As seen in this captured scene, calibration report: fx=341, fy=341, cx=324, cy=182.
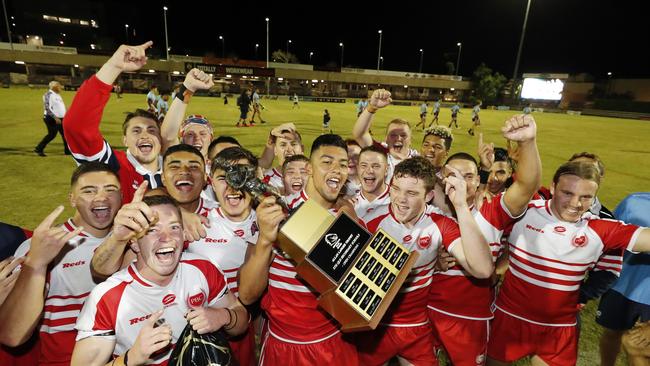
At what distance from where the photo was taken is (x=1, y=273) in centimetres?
205

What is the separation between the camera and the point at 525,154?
2.76 m

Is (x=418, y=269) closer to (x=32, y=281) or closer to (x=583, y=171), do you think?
(x=583, y=171)

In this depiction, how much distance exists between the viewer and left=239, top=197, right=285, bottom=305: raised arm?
2.11 metres

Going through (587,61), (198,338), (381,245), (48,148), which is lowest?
(48,148)

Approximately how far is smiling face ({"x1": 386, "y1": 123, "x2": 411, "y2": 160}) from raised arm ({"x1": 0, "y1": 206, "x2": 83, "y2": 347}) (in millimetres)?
4832

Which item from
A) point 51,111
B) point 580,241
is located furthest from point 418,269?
point 51,111

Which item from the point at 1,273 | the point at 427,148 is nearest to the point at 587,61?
the point at 427,148

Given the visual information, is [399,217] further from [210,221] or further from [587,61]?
[587,61]

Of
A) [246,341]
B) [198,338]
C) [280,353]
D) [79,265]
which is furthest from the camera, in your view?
[246,341]

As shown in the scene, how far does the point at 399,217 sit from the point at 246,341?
1.82m

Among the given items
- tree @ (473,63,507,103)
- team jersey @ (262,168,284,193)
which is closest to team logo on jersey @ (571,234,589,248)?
team jersey @ (262,168,284,193)

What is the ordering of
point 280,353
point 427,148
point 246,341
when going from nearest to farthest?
1. point 280,353
2. point 246,341
3. point 427,148

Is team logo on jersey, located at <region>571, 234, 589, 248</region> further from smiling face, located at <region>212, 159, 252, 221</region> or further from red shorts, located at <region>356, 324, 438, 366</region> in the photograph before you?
smiling face, located at <region>212, 159, 252, 221</region>

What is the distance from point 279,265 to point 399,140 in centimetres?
379
